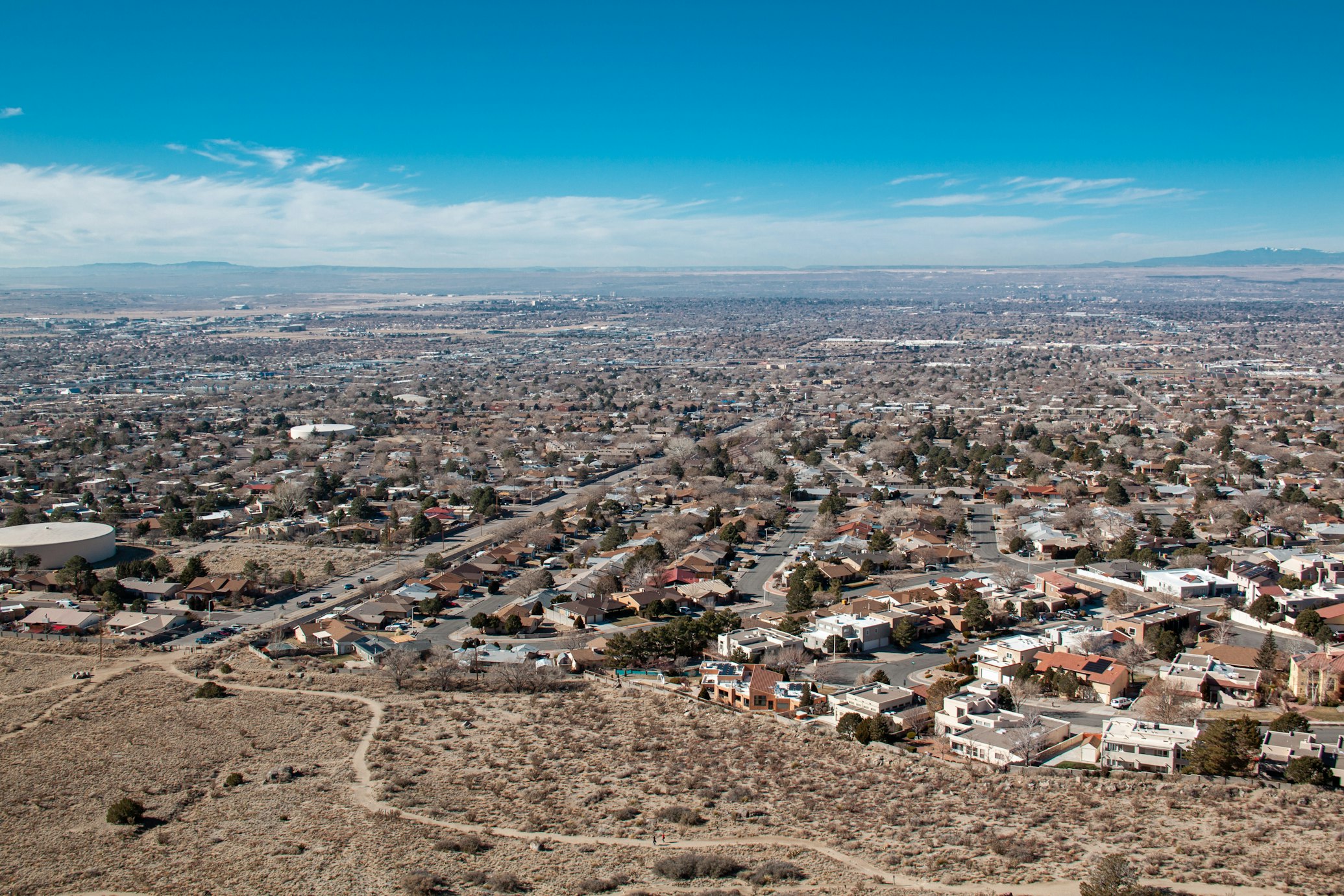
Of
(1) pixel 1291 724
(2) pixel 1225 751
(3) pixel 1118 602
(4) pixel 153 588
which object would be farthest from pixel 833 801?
(4) pixel 153 588

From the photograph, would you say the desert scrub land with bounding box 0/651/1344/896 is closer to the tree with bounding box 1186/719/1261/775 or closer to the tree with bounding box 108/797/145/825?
the tree with bounding box 108/797/145/825

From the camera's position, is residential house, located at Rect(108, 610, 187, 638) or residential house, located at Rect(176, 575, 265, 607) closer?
residential house, located at Rect(108, 610, 187, 638)

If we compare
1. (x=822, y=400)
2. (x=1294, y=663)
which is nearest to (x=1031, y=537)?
(x=1294, y=663)

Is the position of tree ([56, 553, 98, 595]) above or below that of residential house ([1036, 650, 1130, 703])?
above

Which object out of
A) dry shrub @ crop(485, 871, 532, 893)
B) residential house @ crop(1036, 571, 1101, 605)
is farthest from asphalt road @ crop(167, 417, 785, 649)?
residential house @ crop(1036, 571, 1101, 605)

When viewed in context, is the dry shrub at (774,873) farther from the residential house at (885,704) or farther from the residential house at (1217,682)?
the residential house at (1217,682)

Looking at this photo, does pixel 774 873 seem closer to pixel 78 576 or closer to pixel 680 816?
pixel 680 816

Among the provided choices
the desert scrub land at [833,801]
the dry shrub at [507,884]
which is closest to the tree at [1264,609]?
the desert scrub land at [833,801]
